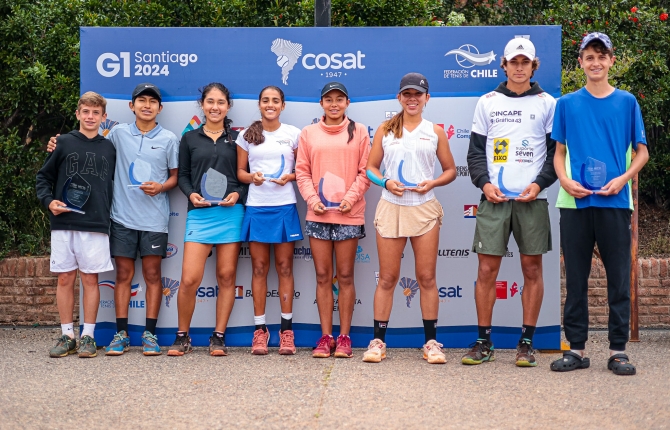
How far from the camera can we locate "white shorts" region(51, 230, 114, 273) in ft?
19.6

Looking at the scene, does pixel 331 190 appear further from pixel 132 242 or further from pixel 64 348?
pixel 64 348

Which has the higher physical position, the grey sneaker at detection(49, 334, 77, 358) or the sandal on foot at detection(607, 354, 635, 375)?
the sandal on foot at detection(607, 354, 635, 375)

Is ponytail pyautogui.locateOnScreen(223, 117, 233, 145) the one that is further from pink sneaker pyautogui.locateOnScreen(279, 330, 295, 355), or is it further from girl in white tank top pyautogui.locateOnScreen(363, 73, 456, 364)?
pink sneaker pyautogui.locateOnScreen(279, 330, 295, 355)

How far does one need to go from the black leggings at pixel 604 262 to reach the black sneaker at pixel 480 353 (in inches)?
23.5

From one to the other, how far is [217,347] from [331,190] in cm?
145

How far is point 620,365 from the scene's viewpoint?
201 inches

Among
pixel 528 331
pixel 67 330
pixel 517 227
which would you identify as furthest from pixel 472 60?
pixel 67 330

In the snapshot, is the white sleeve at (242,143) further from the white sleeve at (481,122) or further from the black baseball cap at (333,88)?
the white sleeve at (481,122)

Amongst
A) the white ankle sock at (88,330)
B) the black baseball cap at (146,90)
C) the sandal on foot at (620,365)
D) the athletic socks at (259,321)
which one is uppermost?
the black baseball cap at (146,90)

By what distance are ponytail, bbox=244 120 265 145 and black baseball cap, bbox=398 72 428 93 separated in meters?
1.12

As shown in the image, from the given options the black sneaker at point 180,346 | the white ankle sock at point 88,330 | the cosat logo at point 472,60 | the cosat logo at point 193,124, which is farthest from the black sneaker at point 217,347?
the cosat logo at point 472,60

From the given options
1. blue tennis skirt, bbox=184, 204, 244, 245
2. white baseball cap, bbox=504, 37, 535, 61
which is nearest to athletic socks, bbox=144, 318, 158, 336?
blue tennis skirt, bbox=184, 204, 244, 245

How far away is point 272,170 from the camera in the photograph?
238 inches

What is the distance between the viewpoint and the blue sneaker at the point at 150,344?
5.97 meters
